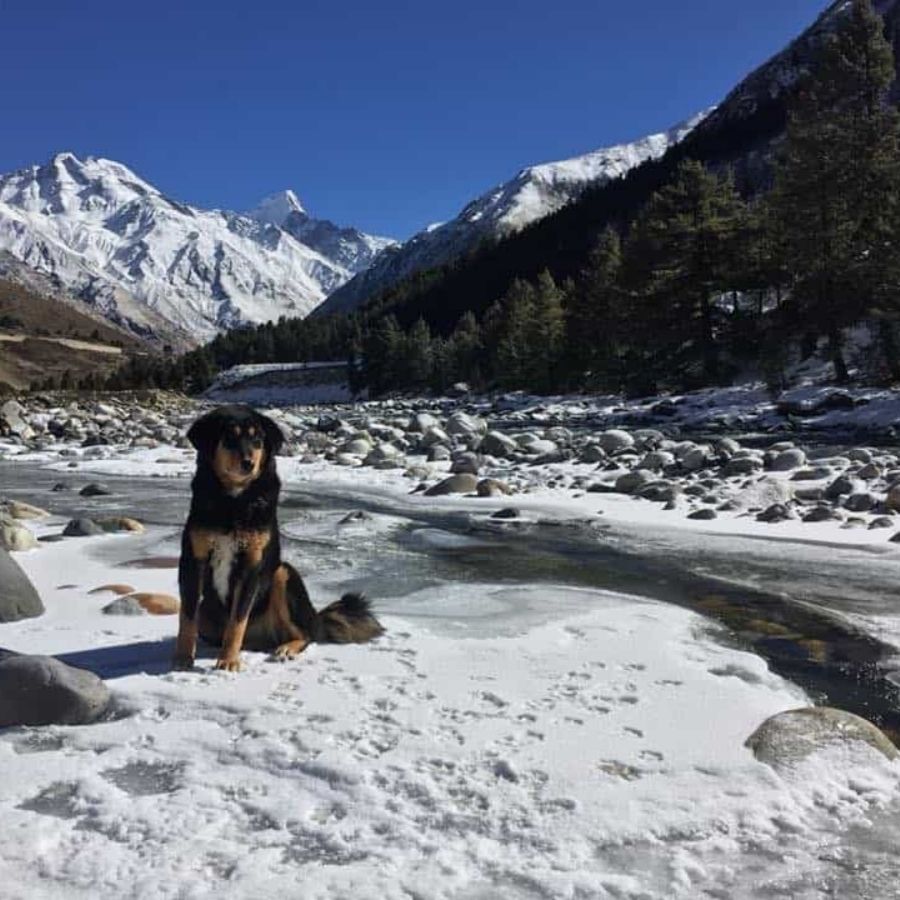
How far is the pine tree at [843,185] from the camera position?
2653 centimetres

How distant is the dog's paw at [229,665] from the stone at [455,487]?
8.83 metres

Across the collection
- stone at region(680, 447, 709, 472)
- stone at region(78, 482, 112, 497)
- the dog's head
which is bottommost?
stone at region(78, 482, 112, 497)

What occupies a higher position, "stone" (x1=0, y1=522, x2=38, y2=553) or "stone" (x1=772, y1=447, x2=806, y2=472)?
"stone" (x1=772, y1=447, x2=806, y2=472)

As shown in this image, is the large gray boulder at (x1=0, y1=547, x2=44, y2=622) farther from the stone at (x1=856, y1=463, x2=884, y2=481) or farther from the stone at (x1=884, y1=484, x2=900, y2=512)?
the stone at (x1=856, y1=463, x2=884, y2=481)

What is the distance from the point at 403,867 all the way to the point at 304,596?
2525 mm

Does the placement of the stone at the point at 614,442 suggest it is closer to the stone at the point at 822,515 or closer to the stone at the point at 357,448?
the stone at the point at 357,448

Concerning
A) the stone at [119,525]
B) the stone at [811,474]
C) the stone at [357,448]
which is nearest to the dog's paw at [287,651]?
the stone at [119,525]

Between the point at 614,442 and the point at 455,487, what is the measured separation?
577 cm

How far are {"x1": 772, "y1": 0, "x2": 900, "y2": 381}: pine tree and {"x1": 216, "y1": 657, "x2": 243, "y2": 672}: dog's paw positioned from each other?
87.3 feet

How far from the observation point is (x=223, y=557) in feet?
13.9

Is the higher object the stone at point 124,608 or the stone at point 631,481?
the stone at point 631,481

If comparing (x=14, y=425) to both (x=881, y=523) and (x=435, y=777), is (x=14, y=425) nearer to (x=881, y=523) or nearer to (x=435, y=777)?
(x=881, y=523)

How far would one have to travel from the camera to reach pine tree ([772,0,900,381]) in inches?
1045

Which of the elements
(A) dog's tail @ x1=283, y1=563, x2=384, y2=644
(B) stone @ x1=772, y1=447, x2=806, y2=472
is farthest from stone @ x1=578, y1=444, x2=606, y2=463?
(A) dog's tail @ x1=283, y1=563, x2=384, y2=644
